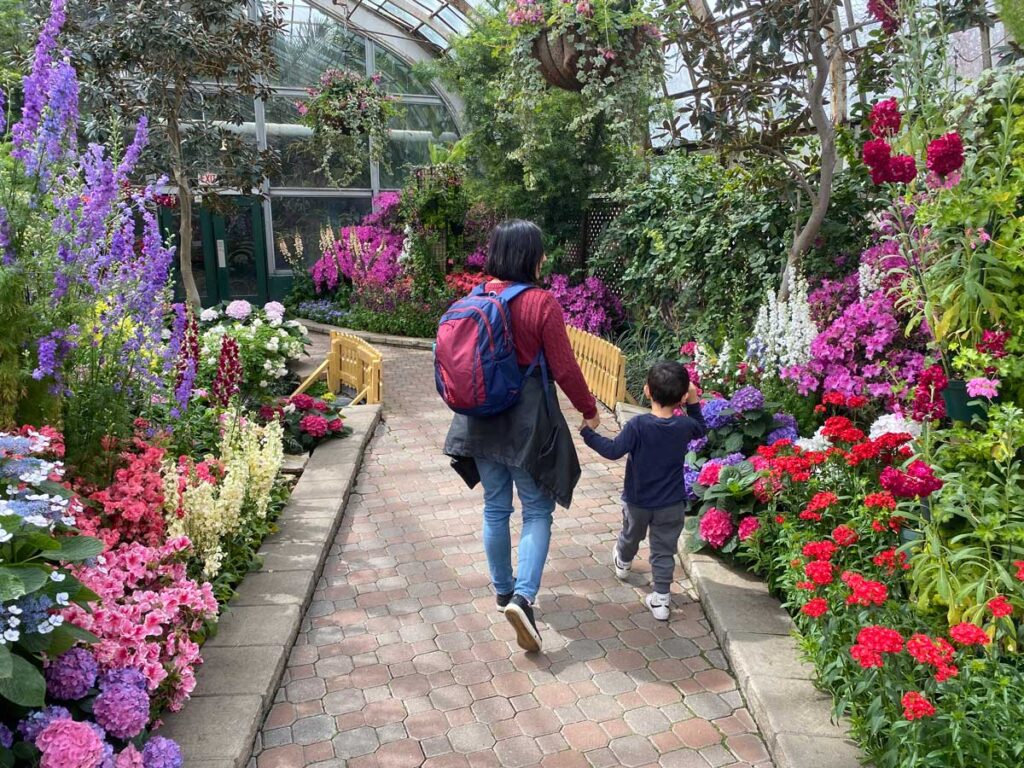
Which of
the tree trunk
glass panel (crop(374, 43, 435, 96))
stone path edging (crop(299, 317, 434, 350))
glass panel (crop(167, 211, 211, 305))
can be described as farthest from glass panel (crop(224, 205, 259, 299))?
the tree trunk

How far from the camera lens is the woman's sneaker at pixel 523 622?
299 centimetres

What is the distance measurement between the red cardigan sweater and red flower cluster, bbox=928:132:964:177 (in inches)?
53.9

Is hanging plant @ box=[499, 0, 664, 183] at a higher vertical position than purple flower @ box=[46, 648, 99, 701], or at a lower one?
higher

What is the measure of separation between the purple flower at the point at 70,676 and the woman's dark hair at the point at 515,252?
181 centimetres

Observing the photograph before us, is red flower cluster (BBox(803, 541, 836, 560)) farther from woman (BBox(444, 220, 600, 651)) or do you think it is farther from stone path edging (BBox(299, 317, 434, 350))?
stone path edging (BBox(299, 317, 434, 350))

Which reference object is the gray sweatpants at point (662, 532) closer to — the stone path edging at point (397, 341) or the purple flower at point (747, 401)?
the purple flower at point (747, 401)

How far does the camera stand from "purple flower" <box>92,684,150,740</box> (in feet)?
7.32

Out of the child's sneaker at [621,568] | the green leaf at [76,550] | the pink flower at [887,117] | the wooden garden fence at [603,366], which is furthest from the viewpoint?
the wooden garden fence at [603,366]

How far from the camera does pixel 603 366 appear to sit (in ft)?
23.1

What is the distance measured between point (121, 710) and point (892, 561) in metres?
2.42

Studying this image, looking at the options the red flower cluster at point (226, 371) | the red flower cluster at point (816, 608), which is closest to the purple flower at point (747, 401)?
the red flower cluster at point (816, 608)

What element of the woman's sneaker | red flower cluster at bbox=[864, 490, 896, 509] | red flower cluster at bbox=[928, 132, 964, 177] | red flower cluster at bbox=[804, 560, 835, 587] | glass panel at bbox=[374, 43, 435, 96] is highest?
glass panel at bbox=[374, 43, 435, 96]

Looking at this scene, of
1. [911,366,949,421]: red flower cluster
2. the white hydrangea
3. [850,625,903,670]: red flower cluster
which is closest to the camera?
[850,625,903,670]: red flower cluster

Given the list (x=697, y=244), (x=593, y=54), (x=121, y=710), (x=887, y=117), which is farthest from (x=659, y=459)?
(x=593, y=54)
